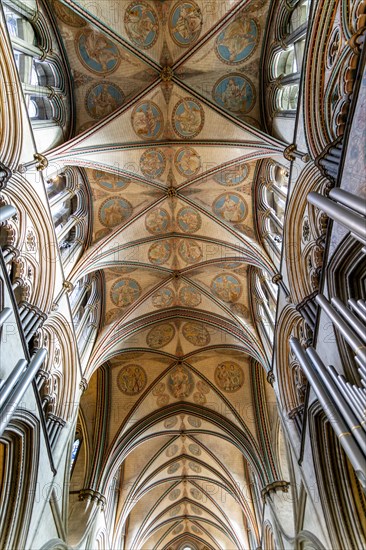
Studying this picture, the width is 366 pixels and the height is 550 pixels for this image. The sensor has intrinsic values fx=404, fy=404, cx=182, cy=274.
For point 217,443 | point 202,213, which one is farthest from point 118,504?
point 202,213

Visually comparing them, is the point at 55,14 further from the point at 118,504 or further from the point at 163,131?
the point at 118,504

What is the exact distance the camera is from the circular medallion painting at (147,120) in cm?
1155

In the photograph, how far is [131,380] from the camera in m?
16.5

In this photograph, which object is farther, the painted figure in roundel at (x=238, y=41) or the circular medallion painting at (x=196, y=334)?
the circular medallion painting at (x=196, y=334)

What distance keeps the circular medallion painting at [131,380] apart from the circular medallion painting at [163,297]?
130 inches

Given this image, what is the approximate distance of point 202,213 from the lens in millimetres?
13109

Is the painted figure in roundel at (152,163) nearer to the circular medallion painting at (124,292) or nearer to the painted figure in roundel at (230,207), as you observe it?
the painted figure in roundel at (230,207)

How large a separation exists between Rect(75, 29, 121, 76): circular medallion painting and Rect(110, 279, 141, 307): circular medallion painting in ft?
21.8

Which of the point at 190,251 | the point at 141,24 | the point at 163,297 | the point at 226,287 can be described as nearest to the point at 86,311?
the point at 163,297

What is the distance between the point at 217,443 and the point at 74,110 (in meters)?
14.5

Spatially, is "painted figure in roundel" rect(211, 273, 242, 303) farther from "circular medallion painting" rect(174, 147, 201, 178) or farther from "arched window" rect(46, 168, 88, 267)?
"arched window" rect(46, 168, 88, 267)

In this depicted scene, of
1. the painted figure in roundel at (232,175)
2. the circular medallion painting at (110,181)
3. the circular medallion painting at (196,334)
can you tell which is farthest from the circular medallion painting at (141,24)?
the circular medallion painting at (196,334)

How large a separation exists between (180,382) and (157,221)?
7231mm

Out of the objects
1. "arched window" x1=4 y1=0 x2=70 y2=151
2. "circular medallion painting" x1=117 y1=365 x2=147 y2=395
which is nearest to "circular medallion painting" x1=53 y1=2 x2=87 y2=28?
"arched window" x1=4 y1=0 x2=70 y2=151
